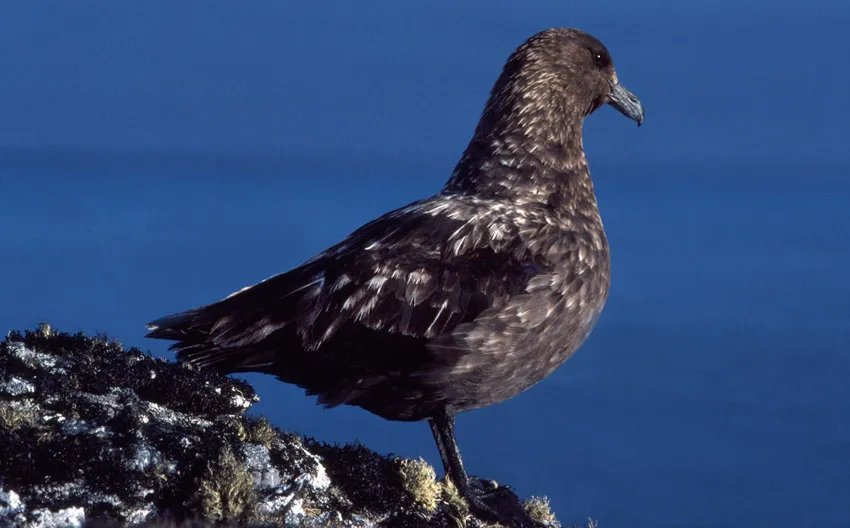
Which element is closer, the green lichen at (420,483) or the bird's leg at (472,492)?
the green lichen at (420,483)

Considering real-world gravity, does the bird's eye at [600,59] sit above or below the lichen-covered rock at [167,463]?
above

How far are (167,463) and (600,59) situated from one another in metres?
4.55

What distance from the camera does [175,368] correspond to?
6.93m

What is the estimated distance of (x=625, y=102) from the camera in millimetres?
8398

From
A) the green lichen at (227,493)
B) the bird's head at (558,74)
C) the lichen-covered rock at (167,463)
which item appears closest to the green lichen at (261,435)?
the lichen-covered rock at (167,463)

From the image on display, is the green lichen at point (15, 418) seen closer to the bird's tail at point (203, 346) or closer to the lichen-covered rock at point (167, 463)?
the lichen-covered rock at point (167, 463)

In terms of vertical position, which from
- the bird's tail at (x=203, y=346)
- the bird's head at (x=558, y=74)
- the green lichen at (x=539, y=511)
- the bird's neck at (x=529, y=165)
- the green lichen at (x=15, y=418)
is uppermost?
the bird's head at (x=558, y=74)

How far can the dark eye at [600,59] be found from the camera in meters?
8.13

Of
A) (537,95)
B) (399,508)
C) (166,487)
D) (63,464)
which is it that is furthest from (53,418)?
(537,95)

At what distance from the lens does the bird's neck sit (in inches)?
291

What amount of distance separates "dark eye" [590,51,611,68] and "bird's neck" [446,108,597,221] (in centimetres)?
66

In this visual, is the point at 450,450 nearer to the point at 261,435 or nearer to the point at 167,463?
the point at 261,435

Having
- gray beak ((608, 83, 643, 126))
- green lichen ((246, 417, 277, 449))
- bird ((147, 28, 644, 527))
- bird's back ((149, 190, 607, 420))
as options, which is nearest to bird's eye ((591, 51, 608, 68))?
gray beak ((608, 83, 643, 126))

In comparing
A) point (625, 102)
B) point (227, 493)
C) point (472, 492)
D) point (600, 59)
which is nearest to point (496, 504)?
point (472, 492)
